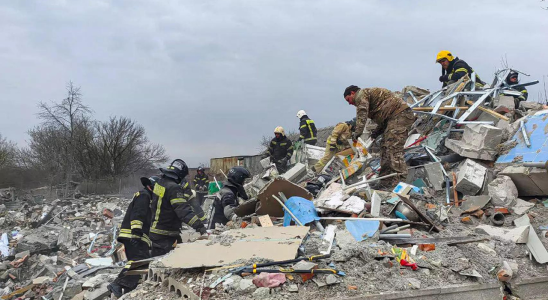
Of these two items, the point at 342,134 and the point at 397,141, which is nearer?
the point at 397,141

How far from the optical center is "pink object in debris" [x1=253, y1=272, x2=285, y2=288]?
9.45ft

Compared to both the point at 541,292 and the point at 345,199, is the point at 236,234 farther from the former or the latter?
the point at 541,292

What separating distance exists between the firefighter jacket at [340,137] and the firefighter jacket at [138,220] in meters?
4.23

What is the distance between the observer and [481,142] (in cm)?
579

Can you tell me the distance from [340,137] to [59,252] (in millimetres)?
7513

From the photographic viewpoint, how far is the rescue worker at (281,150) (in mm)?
9250

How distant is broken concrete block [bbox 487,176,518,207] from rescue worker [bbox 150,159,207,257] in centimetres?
411

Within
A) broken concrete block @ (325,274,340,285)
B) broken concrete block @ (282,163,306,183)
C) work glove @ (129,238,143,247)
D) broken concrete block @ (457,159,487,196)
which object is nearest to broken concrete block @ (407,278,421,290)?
broken concrete block @ (325,274,340,285)

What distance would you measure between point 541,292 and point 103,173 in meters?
28.3

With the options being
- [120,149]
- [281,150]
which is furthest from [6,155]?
[281,150]

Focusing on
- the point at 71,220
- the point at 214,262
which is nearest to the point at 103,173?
the point at 71,220

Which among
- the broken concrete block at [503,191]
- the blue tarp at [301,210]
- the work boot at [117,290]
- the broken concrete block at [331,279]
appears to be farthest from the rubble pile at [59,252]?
the broken concrete block at [503,191]

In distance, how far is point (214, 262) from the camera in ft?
10.6

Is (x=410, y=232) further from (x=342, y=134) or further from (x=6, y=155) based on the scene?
(x=6, y=155)
